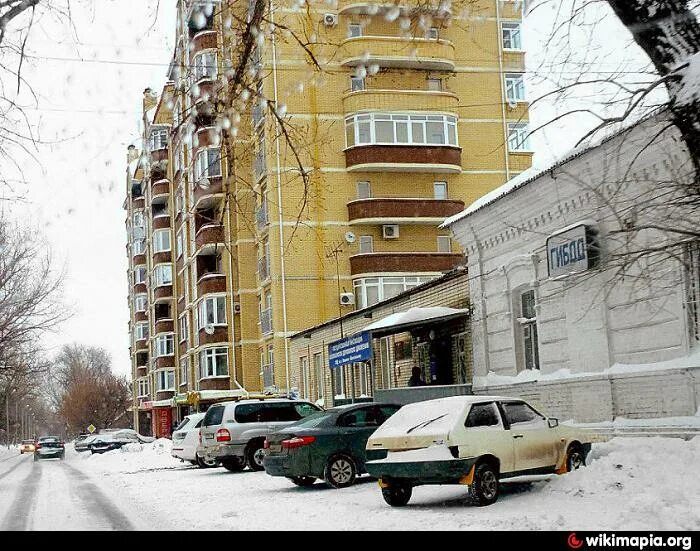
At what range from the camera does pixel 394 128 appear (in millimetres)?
38000

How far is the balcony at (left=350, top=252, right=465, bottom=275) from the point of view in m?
38.9

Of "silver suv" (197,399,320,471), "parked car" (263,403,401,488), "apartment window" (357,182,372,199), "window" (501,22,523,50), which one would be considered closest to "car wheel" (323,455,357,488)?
"parked car" (263,403,401,488)

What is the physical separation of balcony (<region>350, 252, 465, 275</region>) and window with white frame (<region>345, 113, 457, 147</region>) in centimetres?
464

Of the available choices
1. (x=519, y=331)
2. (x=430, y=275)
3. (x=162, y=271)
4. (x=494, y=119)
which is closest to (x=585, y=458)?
(x=519, y=331)

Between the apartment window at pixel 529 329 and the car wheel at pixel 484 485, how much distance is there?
254 inches

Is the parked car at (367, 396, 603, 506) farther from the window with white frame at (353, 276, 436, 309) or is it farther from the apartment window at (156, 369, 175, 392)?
the apartment window at (156, 369, 175, 392)

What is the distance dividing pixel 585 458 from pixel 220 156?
726cm

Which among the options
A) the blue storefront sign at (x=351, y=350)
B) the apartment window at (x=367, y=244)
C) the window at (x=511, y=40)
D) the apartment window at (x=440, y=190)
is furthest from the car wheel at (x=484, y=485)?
the window at (x=511, y=40)

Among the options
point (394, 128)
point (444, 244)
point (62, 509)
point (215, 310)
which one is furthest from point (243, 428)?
point (215, 310)

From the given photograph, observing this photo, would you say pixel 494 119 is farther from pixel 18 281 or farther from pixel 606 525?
pixel 606 525

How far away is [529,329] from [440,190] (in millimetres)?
22148

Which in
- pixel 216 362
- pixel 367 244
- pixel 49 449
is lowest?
pixel 49 449

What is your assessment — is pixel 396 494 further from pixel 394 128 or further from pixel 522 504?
pixel 394 128

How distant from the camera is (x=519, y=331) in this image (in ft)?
63.3
